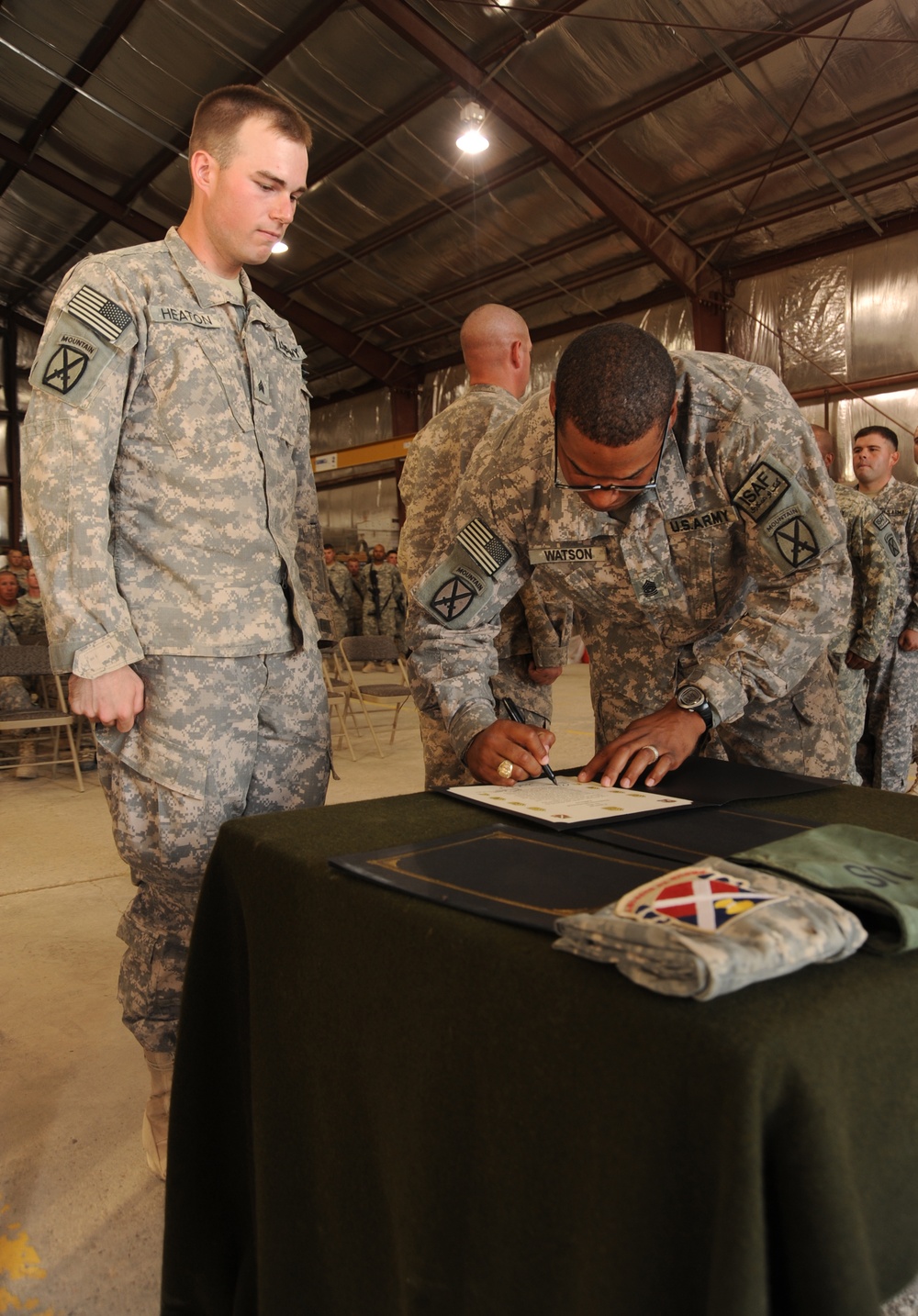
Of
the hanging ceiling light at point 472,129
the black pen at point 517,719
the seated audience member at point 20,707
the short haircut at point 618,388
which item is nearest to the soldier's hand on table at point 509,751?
the black pen at point 517,719

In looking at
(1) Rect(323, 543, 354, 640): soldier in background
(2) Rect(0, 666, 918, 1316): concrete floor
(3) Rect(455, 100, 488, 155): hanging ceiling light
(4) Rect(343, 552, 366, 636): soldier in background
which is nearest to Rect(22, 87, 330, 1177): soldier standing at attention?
(2) Rect(0, 666, 918, 1316): concrete floor

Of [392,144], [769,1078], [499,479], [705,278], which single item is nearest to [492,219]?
[392,144]

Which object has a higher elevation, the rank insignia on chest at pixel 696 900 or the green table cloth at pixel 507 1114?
the rank insignia on chest at pixel 696 900

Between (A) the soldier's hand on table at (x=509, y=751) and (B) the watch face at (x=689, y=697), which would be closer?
(A) the soldier's hand on table at (x=509, y=751)

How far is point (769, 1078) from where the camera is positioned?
1.78 feet

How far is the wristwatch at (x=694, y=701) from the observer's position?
1.42 meters

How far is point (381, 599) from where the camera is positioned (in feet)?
40.9

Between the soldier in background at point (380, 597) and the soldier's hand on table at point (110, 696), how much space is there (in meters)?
10.9

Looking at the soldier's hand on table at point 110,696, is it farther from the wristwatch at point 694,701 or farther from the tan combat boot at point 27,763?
the tan combat boot at point 27,763

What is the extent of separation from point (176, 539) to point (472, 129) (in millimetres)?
7546

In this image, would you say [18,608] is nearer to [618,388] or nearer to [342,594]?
[342,594]

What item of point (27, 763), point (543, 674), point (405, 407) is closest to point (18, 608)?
point (27, 763)

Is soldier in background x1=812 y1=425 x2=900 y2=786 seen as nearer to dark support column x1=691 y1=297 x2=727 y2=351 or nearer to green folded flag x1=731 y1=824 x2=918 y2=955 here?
green folded flag x1=731 y1=824 x2=918 y2=955

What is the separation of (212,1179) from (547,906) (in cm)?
61
